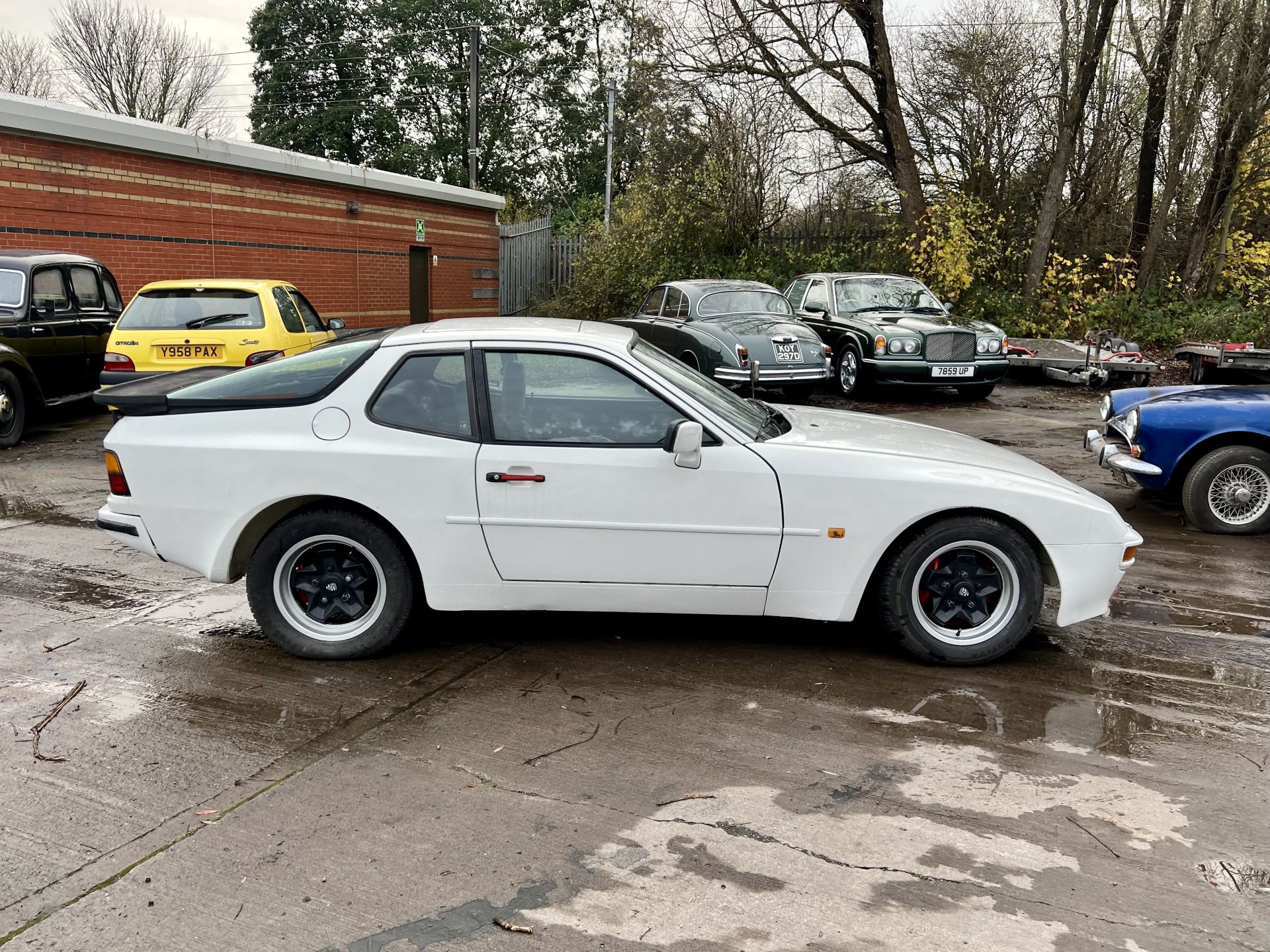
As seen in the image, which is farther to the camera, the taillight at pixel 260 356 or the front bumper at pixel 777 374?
the front bumper at pixel 777 374

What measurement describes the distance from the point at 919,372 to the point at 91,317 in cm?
1008

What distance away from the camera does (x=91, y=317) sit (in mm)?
11172

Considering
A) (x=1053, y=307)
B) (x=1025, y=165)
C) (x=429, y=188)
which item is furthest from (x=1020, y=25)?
(x=429, y=188)

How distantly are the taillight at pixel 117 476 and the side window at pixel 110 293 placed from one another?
8250mm

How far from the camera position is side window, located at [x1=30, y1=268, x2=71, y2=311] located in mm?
10391

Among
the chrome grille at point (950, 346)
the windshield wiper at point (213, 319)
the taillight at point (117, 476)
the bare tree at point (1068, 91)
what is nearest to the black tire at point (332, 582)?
the taillight at point (117, 476)

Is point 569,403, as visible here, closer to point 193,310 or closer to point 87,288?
point 193,310

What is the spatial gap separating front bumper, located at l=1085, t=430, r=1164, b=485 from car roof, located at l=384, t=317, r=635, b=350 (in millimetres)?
3769

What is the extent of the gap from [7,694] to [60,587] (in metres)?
1.57

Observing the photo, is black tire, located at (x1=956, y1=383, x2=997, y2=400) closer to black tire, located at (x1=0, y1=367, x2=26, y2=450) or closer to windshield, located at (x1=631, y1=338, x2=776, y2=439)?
windshield, located at (x1=631, y1=338, x2=776, y2=439)

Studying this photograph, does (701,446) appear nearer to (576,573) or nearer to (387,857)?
(576,573)

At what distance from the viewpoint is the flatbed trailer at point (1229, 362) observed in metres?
8.83

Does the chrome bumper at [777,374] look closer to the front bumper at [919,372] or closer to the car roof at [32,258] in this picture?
the front bumper at [919,372]

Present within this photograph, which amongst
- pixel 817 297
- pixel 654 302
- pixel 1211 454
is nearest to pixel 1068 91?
pixel 817 297
